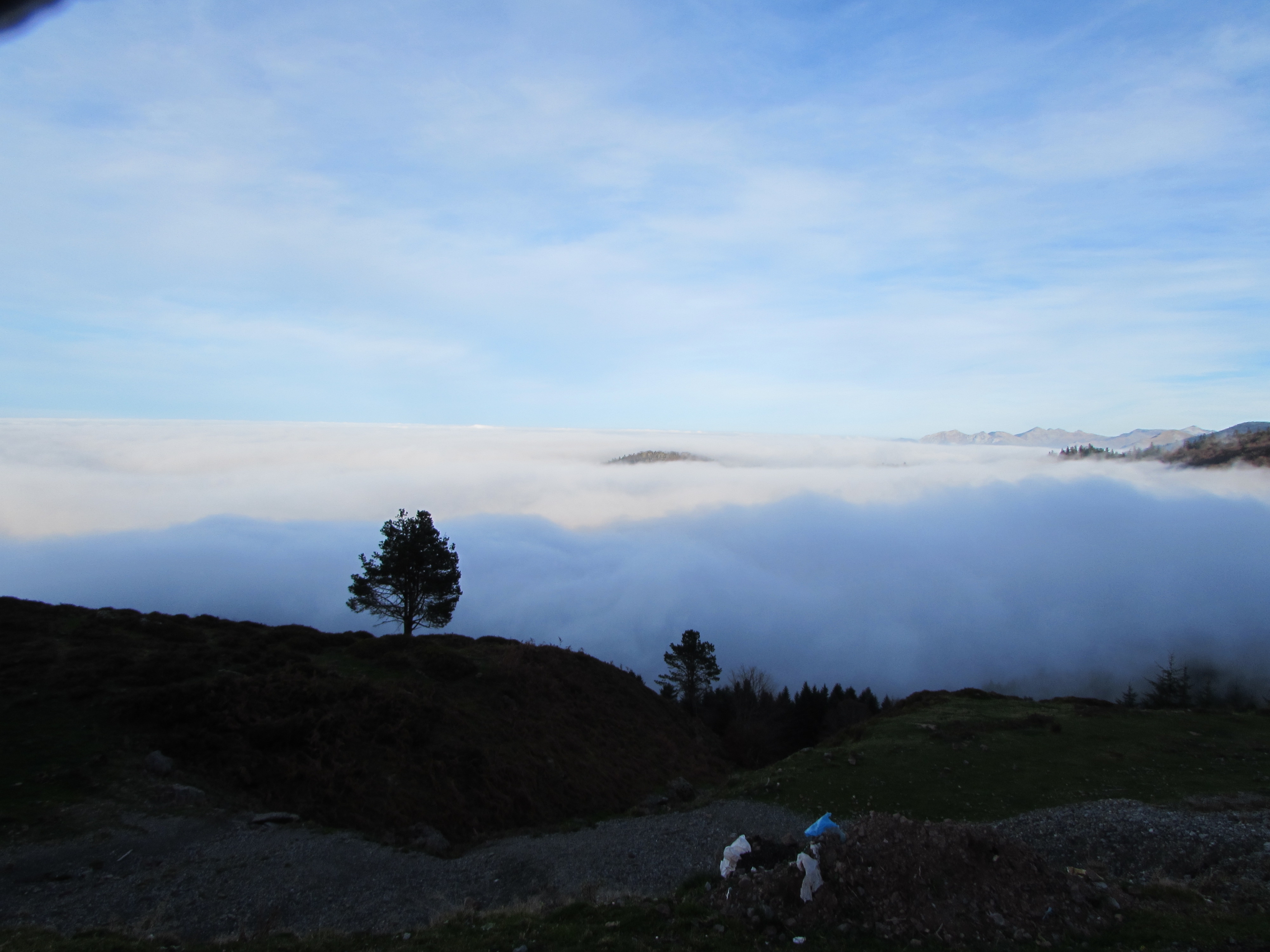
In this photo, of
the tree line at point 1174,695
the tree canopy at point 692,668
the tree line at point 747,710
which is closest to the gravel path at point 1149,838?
the tree line at point 747,710

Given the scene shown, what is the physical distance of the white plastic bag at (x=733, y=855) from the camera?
1188 cm

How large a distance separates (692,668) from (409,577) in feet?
70.0

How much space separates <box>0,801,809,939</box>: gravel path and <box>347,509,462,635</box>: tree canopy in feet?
64.2

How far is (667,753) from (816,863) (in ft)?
70.7

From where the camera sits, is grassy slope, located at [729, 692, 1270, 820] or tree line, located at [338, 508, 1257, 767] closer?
grassy slope, located at [729, 692, 1270, 820]

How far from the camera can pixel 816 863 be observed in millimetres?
10523

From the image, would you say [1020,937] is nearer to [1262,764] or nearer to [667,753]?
[1262,764]

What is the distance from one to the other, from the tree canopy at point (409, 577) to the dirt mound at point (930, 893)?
27.7 m

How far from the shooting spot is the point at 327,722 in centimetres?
2117

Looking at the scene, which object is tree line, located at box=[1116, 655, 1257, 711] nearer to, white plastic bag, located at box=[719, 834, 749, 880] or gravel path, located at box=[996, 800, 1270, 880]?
gravel path, located at box=[996, 800, 1270, 880]

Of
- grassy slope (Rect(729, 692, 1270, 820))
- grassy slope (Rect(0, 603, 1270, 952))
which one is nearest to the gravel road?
grassy slope (Rect(0, 603, 1270, 952))

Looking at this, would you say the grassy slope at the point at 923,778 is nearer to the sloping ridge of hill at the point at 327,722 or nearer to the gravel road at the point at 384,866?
the sloping ridge of hill at the point at 327,722

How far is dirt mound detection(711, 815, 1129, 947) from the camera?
9.55m

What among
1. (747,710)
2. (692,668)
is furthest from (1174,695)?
(692,668)
